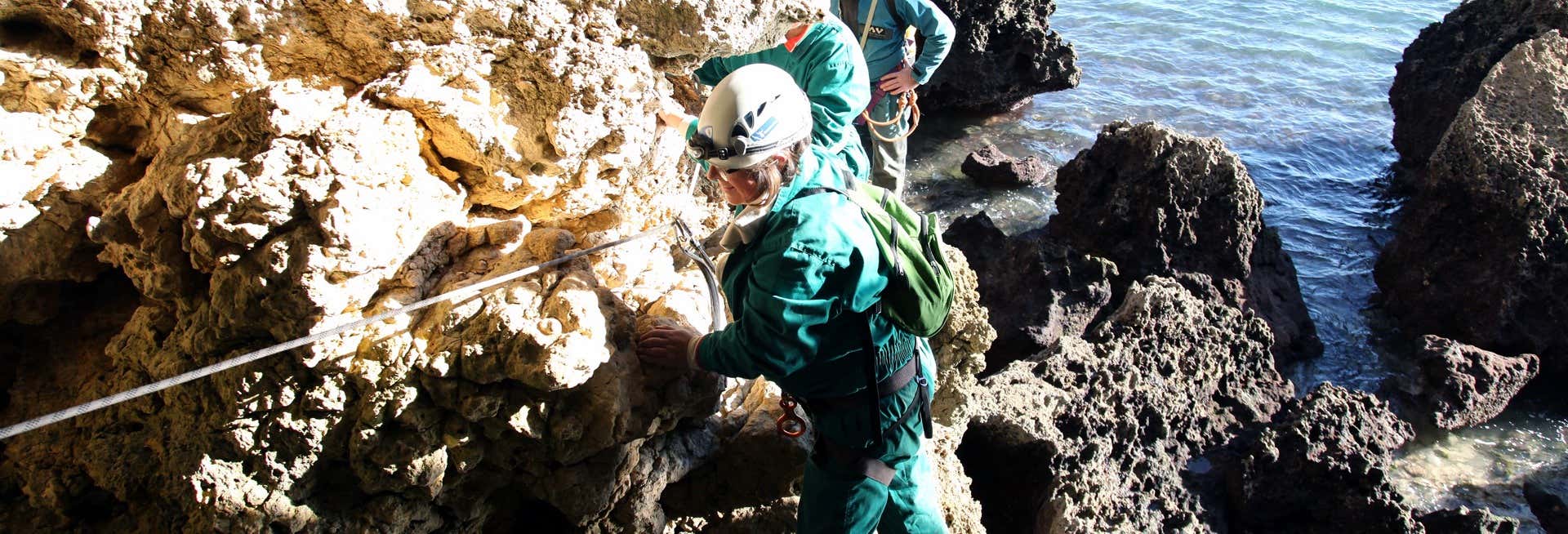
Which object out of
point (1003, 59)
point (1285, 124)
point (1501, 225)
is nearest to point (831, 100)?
point (1501, 225)

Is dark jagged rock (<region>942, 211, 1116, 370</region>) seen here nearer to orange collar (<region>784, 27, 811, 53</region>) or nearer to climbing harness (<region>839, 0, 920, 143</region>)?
climbing harness (<region>839, 0, 920, 143</region>)

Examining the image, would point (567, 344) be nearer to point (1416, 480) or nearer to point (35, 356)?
point (35, 356)

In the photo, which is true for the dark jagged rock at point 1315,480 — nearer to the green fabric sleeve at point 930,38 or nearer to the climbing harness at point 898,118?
the climbing harness at point 898,118

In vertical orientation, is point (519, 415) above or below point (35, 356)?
above

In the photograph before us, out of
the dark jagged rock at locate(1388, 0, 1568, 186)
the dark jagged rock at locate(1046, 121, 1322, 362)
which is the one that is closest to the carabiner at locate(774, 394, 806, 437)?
the dark jagged rock at locate(1046, 121, 1322, 362)

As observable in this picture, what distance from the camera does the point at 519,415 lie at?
2869 millimetres

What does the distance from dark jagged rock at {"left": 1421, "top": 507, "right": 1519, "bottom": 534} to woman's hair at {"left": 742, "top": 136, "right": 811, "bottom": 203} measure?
4.05 metres

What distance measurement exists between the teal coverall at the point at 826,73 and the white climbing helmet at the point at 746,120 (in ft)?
4.58

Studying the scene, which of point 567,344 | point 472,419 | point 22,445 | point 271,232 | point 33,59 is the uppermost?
point 33,59

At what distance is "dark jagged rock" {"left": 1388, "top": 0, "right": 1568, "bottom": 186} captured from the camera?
9781 millimetres

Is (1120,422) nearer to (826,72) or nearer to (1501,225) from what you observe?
(826,72)

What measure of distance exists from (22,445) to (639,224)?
7.01 feet

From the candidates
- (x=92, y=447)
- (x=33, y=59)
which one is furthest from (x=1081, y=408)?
(x=33, y=59)

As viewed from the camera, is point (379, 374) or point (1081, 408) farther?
point (1081, 408)
